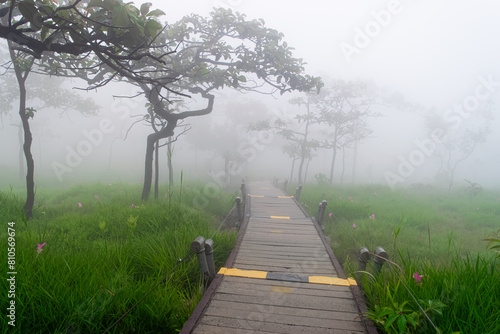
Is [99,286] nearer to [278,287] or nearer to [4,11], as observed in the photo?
[278,287]

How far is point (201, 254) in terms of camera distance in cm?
323

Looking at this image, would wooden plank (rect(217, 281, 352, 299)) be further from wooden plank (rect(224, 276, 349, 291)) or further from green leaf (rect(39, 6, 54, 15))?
green leaf (rect(39, 6, 54, 15))

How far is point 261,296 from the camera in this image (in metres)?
2.89

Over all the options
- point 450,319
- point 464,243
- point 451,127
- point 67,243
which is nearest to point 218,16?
point 67,243

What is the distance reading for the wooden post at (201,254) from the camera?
3162mm

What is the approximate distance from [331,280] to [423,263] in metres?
1.48

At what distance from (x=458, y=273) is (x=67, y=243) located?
515 cm

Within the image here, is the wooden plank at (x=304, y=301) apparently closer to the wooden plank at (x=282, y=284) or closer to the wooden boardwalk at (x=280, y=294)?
the wooden boardwalk at (x=280, y=294)

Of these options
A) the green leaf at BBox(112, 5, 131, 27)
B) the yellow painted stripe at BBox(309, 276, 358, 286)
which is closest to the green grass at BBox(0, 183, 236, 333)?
the yellow painted stripe at BBox(309, 276, 358, 286)

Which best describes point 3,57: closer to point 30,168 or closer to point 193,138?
point 193,138

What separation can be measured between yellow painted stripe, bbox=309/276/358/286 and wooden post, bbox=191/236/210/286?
1.38 m

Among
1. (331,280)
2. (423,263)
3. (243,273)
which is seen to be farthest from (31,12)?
(423,263)

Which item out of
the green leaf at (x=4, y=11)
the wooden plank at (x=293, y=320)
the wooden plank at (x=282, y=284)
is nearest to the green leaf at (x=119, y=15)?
the green leaf at (x=4, y=11)

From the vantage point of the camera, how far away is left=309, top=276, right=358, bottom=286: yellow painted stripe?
3176 mm
